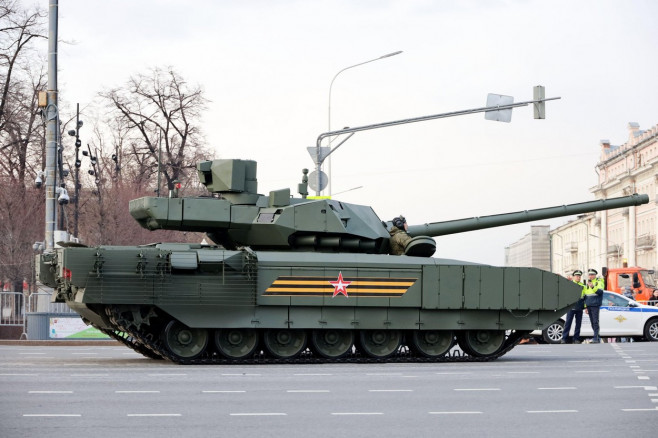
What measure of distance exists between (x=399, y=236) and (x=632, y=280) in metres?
38.2

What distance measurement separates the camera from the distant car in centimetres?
2956

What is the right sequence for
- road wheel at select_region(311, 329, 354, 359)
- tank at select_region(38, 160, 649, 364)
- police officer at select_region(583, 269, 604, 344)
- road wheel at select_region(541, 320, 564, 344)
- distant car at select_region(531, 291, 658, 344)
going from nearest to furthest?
tank at select_region(38, 160, 649, 364)
road wheel at select_region(311, 329, 354, 359)
police officer at select_region(583, 269, 604, 344)
road wheel at select_region(541, 320, 564, 344)
distant car at select_region(531, 291, 658, 344)

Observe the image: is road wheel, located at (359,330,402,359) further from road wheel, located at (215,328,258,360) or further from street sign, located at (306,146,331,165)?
street sign, located at (306,146,331,165)

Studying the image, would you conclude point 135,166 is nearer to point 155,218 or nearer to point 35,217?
point 35,217

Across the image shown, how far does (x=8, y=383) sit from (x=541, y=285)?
10202 mm

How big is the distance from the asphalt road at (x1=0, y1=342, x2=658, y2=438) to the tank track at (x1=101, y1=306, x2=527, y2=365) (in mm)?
405

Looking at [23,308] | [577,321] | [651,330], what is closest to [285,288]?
[577,321]

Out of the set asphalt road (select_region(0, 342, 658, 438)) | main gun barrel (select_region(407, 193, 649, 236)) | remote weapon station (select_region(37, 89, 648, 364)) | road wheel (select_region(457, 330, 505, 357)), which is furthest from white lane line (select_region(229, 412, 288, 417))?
main gun barrel (select_region(407, 193, 649, 236))

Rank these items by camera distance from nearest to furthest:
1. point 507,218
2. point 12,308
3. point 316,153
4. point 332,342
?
point 332,342
point 507,218
point 316,153
point 12,308

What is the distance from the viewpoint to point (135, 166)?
52.2 meters

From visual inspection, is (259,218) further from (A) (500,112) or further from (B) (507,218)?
(A) (500,112)

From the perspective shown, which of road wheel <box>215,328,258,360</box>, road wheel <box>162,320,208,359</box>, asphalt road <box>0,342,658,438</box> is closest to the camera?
asphalt road <box>0,342,658,438</box>

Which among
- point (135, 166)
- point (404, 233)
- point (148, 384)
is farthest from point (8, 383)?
point (135, 166)

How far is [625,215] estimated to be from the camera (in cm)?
10819
